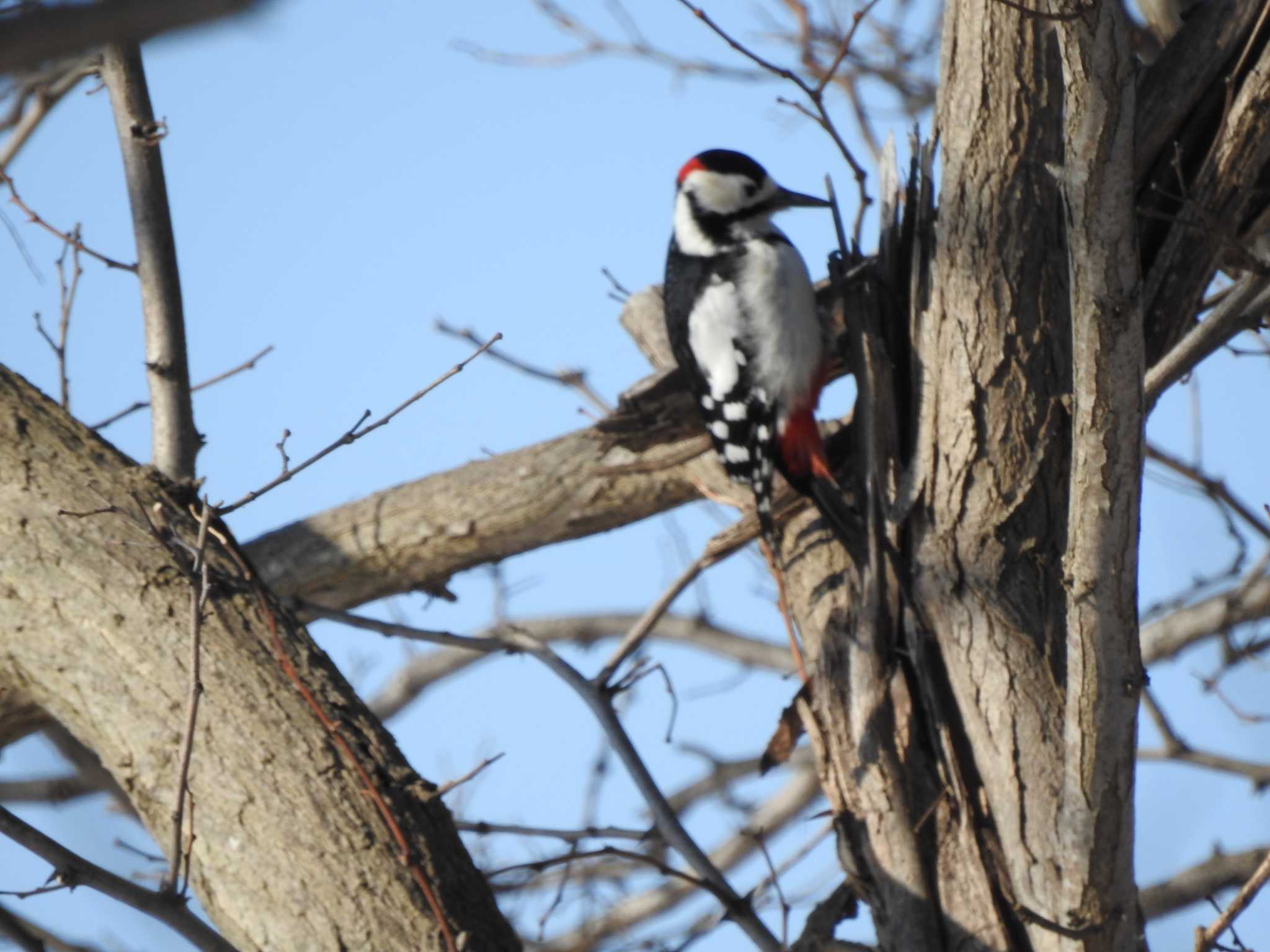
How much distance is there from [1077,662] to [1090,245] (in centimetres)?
68

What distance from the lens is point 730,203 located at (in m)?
4.29

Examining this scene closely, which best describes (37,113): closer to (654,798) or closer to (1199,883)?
(654,798)

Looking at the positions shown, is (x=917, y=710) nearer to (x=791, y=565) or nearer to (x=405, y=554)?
(x=791, y=565)

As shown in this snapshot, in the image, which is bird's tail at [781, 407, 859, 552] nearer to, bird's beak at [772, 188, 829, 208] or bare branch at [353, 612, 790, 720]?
bird's beak at [772, 188, 829, 208]

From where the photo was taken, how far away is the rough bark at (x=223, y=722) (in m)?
2.22

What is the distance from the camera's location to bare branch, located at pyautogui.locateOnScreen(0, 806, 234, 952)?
5.20 ft

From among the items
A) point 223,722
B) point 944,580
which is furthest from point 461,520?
point 223,722

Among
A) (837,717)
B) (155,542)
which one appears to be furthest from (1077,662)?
(155,542)

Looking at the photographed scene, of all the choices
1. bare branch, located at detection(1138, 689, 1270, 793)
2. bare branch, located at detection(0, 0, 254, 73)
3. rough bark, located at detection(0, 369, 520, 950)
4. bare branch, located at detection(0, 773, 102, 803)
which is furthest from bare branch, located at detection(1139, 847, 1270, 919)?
bare branch, located at detection(0, 0, 254, 73)

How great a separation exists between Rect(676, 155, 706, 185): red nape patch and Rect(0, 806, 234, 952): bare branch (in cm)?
327

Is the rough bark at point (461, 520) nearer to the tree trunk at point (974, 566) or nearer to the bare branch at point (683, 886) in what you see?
the tree trunk at point (974, 566)

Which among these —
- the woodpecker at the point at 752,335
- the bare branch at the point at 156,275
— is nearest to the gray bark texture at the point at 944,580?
the woodpecker at the point at 752,335

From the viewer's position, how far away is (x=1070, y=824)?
2410mm

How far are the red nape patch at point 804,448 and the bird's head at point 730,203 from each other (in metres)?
0.76
